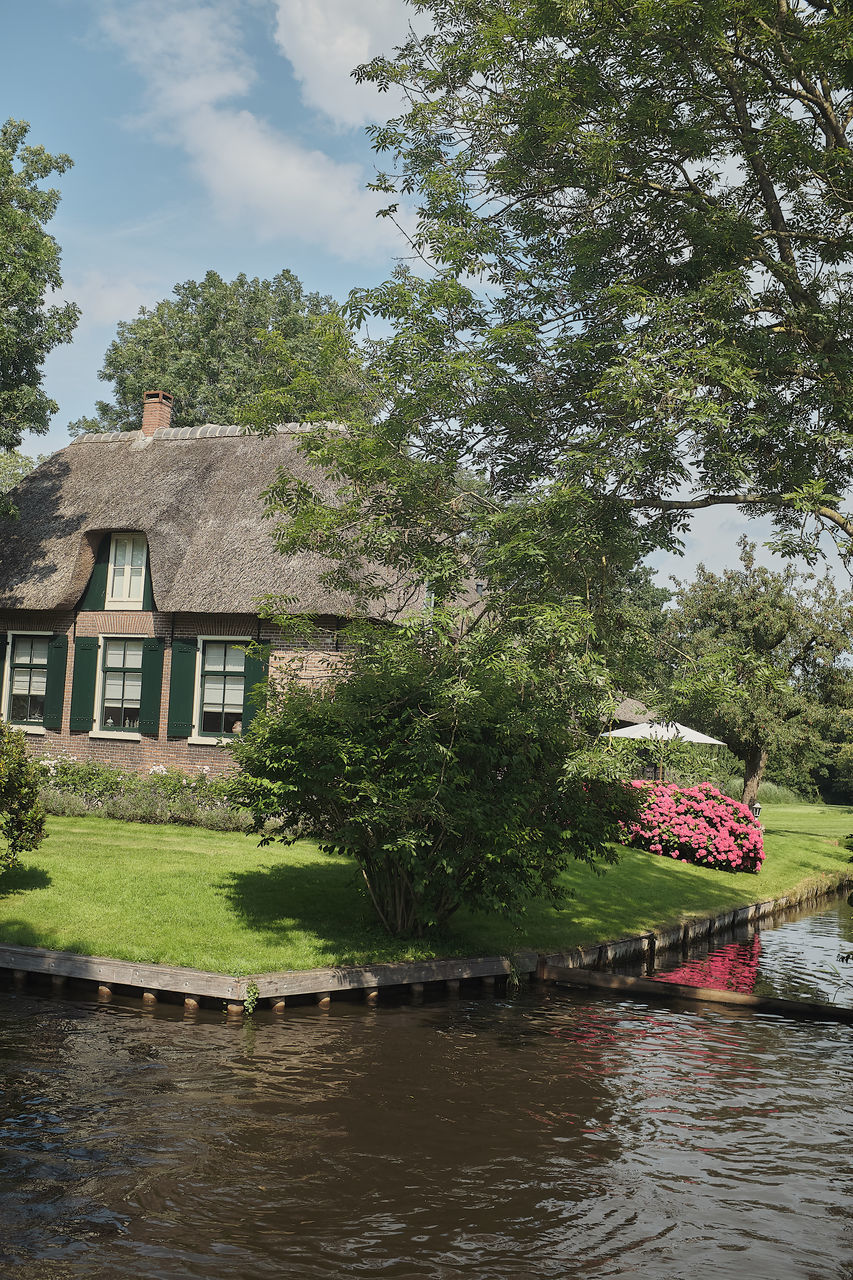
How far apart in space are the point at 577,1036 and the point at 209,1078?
379cm

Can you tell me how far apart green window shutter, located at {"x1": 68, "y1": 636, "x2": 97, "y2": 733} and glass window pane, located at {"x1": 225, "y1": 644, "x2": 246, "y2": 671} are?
3152 millimetres

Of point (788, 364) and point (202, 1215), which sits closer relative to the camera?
point (202, 1215)

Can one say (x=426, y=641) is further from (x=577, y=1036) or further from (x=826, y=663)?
(x=826, y=663)

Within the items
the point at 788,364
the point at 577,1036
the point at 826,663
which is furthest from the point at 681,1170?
the point at 826,663

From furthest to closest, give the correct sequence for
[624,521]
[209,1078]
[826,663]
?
[826,663] → [624,521] → [209,1078]

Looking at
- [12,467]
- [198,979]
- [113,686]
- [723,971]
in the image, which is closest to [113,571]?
[113,686]

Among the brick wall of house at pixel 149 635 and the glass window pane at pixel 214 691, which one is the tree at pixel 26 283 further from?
the glass window pane at pixel 214 691

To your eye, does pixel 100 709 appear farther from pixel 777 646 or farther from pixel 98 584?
pixel 777 646

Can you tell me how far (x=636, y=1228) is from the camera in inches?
232

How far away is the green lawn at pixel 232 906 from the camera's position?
424 inches

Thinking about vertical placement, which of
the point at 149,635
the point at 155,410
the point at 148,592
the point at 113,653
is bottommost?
the point at 113,653

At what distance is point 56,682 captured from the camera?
21.4m

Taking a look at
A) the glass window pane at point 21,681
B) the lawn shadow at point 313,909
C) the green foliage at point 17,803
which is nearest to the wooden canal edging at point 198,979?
the lawn shadow at point 313,909

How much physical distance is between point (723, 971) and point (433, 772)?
6215 millimetres
